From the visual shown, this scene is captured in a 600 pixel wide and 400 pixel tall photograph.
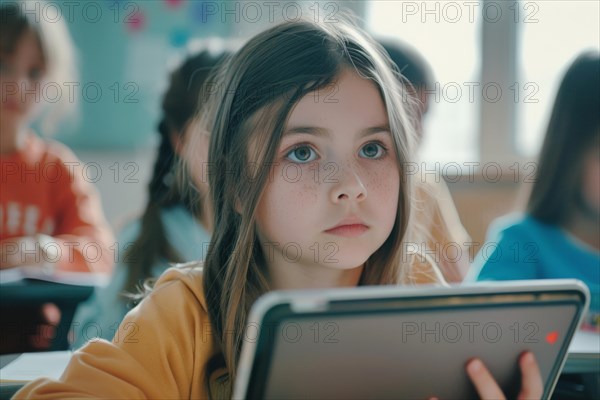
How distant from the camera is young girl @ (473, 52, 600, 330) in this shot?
166cm

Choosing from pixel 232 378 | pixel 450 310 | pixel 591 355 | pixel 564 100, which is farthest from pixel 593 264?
pixel 450 310

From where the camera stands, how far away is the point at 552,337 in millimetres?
766

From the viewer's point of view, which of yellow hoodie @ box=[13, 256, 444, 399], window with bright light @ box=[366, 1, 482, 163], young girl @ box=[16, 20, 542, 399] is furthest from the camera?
window with bright light @ box=[366, 1, 482, 163]

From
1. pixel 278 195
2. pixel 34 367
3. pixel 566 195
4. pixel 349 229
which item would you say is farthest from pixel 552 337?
pixel 566 195

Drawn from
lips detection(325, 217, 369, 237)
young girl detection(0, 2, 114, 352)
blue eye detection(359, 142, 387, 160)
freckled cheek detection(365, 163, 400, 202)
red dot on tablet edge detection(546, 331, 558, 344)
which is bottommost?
young girl detection(0, 2, 114, 352)

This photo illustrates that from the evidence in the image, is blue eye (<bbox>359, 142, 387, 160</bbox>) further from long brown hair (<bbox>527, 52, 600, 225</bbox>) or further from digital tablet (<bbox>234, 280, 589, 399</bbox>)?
long brown hair (<bbox>527, 52, 600, 225</bbox>)

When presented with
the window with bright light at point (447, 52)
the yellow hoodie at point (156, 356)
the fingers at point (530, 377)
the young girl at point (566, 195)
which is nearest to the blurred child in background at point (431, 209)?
the young girl at point (566, 195)

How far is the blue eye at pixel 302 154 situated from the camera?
1037mm

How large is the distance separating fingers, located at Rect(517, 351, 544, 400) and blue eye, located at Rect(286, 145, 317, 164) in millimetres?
395

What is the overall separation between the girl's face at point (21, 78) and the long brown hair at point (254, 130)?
1.43 m

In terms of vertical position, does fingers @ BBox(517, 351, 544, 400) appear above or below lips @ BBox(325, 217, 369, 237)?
below

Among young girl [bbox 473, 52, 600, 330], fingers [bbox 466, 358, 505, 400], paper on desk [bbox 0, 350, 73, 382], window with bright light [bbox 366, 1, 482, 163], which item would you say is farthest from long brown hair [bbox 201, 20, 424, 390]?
window with bright light [bbox 366, 1, 482, 163]

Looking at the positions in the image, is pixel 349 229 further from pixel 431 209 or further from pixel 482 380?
pixel 431 209

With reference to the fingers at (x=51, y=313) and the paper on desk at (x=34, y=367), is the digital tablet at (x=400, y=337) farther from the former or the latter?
the fingers at (x=51, y=313)
